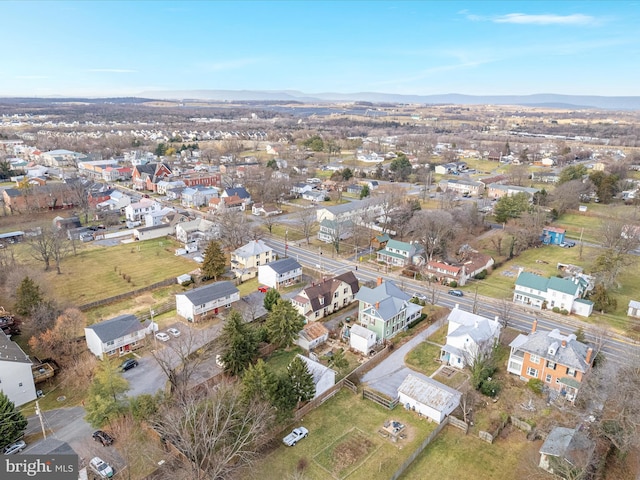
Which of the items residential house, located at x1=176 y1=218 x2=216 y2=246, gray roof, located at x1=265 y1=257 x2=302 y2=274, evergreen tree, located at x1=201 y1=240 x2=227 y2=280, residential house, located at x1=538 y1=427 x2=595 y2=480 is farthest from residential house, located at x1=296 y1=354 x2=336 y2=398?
residential house, located at x1=176 y1=218 x2=216 y2=246

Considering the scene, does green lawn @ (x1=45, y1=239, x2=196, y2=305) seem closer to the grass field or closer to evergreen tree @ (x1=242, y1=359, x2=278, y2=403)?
evergreen tree @ (x1=242, y1=359, x2=278, y2=403)

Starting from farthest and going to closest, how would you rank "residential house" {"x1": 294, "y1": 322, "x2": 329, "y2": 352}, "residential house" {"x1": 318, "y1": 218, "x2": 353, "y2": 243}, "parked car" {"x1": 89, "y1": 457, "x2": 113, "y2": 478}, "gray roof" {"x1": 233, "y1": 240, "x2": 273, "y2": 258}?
"residential house" {"x1": 318, "y1": 218, "x2": 353, "y2": 243} < "gray roof" {"x1": 233, "y1": 240, "x2": 273, "y2": 258} < "residential house" {"x1": 294, "y1": 322, "x2": 329, "y2": 352} < "parked car" {"x1": 89, "y1": 457, "x2": 113, "y2": 478}

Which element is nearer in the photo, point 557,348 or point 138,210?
point 557,348

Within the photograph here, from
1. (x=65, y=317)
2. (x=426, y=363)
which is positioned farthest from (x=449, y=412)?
(x=65, y=317)

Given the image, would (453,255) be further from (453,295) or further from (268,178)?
(268,178)

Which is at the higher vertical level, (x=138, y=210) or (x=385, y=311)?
(x=385, y=311)

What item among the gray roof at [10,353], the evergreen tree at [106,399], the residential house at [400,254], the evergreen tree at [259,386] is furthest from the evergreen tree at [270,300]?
the residential house at [400,254]

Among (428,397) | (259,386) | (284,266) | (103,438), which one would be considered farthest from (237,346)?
(284,266)

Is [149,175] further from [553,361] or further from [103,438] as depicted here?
[553,361]
